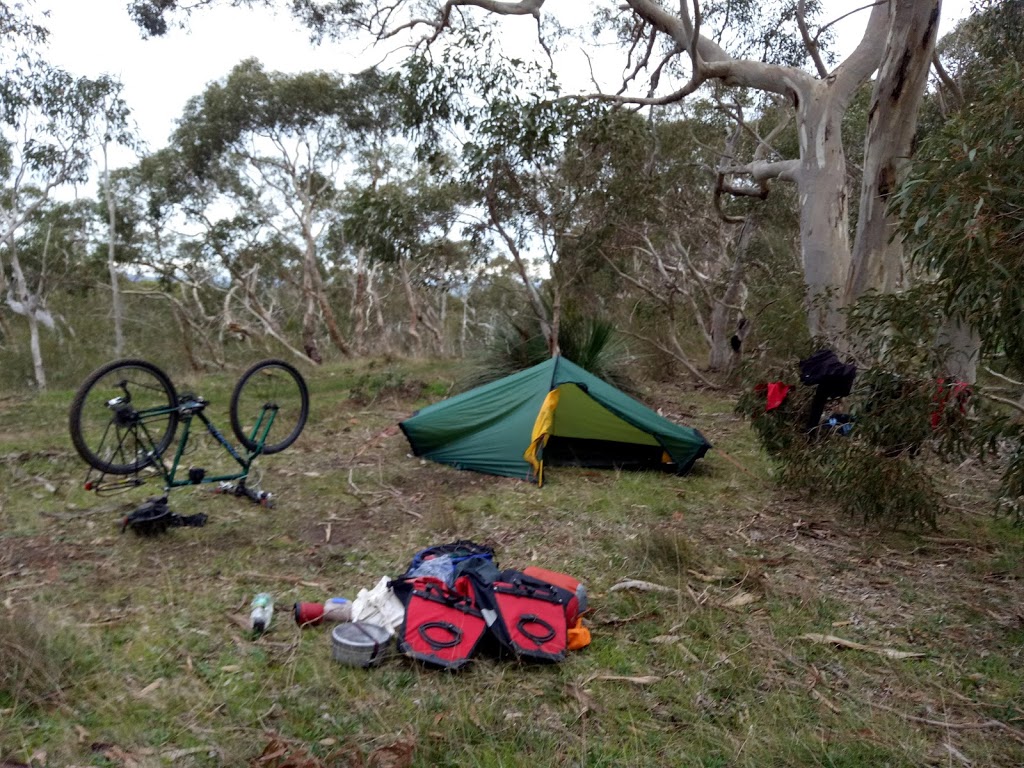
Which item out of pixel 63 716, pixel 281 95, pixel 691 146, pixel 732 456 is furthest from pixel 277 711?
pixel 281 95

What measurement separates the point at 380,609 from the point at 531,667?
774 mm

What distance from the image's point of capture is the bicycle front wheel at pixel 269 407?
5.54m

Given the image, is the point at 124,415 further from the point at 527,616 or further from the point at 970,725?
the point at 970,725

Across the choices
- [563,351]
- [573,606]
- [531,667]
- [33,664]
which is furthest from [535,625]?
[563,351]

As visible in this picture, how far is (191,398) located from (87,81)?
1455 cm

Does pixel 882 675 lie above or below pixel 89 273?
below

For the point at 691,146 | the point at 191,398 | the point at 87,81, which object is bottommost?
the point at 191,398

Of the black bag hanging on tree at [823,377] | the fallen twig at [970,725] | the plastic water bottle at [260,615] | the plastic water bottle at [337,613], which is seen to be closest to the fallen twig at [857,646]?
the fallen twig at [970,725]

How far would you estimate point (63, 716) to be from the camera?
296 centimetres

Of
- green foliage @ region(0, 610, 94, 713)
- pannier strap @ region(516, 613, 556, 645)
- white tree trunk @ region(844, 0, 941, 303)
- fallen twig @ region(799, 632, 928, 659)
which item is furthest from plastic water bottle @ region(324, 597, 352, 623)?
white tree trunk @ region(844, 0, 941, 303)

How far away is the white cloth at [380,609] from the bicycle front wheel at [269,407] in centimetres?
186

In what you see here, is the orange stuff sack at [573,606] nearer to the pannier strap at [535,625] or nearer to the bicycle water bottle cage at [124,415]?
the pannier strap at [535,625]

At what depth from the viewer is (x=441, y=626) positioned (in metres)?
3.56

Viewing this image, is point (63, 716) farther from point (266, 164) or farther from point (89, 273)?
point (89, 273)
